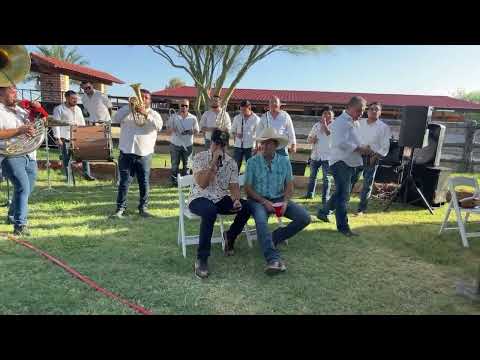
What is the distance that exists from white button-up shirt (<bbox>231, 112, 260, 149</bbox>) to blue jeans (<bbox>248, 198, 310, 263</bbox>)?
105 inches

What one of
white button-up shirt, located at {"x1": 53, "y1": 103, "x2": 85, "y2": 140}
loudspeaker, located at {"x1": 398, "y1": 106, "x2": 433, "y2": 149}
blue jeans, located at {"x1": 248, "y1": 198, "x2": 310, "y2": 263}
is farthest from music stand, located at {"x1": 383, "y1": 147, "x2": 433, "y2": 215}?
white button-up shirt, located at {"x1": 53, "y1": 103, "x2": 85, "y2": 140}

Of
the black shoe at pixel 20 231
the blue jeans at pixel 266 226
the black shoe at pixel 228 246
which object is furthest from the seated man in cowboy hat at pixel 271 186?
the black shoe at pixel 20 231

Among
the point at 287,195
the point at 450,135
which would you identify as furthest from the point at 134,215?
the point at 450,135

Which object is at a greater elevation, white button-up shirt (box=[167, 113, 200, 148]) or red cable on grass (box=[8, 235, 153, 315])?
white button-up shirt (box=[167, 113, 200, 148])

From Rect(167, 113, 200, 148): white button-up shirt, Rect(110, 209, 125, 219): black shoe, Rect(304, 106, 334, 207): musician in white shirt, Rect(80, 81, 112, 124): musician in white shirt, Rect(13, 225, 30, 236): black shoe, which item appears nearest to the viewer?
Rect(13, 225, 30, 236): black shoe

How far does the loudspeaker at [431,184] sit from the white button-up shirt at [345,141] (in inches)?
108

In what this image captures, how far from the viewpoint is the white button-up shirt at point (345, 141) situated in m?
4.53

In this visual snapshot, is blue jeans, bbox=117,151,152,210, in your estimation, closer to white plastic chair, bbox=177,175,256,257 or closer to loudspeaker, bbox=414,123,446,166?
white plastic chair, bbox=177,175,256,257

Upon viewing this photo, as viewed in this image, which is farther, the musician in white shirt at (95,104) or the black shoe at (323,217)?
the musician in white shirt at (95,104)

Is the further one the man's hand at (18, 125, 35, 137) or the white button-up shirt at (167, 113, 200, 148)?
the white button-up shirt at (167, 113, 200, 148)

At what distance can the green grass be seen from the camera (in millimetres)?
2850

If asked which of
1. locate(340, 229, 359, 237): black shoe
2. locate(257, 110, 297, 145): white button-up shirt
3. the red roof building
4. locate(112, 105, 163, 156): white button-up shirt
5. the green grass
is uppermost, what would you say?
the red roof building

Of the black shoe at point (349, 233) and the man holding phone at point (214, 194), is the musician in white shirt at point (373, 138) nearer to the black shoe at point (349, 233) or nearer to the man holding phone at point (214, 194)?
the black shoe at point (349, 233)
